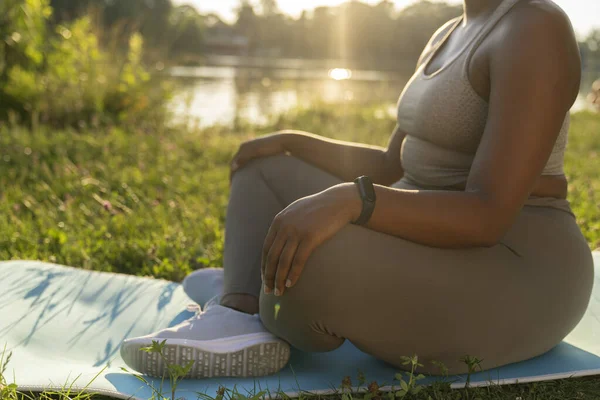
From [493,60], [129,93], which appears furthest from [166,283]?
[129,93]

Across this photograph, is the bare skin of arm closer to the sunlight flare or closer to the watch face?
the watch face

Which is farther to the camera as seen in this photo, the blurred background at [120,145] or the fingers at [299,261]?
the blurred background at [120,145]

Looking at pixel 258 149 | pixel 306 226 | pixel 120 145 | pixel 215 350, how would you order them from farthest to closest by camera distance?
pixel 120 145 < pixel 258 149 < pixel 215 350 < pixel 306 226

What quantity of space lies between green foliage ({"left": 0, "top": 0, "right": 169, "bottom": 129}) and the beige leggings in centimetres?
513

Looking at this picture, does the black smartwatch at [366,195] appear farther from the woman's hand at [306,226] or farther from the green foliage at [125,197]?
the green foliage at [125,197]

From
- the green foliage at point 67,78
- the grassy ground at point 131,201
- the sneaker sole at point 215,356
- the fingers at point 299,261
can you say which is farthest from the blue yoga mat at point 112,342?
the green foliage at point 67,78

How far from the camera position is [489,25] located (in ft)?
4.99

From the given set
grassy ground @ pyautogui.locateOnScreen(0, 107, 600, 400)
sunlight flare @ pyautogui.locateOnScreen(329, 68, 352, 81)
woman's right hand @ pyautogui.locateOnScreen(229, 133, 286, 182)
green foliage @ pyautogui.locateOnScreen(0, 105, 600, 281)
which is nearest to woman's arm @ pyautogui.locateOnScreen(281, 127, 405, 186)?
woman's right hand @ pyautogui.locateOnScreen(229, 133, 286, 182)

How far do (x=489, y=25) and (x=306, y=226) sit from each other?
70 centimetres

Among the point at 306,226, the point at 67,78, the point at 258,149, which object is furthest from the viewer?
the point at 67,78

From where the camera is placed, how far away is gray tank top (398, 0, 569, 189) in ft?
5.14

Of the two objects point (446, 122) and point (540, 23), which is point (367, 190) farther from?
point (540, 23)

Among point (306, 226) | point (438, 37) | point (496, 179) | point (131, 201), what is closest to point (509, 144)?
point (496, 179)

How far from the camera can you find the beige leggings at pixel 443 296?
141 cm
